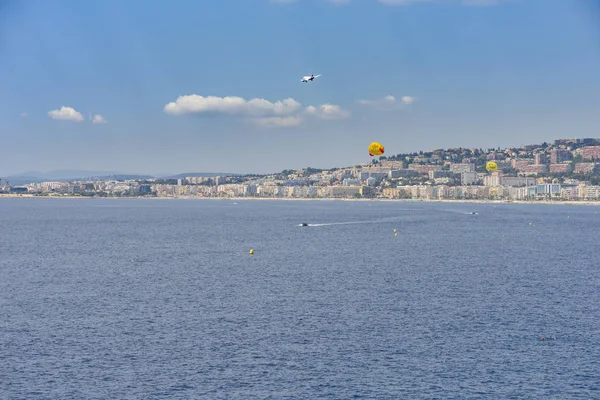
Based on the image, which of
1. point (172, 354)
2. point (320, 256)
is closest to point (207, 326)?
point (172, 354)

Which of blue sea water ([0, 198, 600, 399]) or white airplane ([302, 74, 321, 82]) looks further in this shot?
white airplane ([302, 74, 321, 82])

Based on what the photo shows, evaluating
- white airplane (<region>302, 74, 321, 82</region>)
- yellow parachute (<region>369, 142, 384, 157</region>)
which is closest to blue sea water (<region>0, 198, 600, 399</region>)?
white airplane (<region>302, 74, 321, 82</region>)

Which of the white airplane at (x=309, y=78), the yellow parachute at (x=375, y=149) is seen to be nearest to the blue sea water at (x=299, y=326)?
the white airplane at (x=309, y=78)

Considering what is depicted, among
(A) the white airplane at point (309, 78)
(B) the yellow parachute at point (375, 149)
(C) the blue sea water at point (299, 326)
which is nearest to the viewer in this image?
(C) the blue sea water at point (299, 326)

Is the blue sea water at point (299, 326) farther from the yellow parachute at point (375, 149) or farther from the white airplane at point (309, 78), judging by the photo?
the yellow parachute at point (375, 149)

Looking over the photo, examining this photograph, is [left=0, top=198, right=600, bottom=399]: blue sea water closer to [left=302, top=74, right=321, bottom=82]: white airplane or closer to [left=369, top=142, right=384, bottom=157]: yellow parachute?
[left=302, top=74, right=321, bottom=82]: white airplane

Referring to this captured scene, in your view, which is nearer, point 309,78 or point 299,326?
point 299,326

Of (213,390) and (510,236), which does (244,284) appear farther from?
(510,236)

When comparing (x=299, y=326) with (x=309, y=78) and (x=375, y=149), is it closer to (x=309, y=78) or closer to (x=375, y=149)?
(x=309, y=78)

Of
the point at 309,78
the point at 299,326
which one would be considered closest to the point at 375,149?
the point at 309,78
